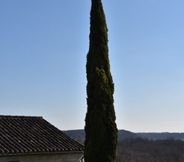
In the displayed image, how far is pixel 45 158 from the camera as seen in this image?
14961 mm

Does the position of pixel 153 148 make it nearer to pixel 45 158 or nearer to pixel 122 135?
pixel 122 135

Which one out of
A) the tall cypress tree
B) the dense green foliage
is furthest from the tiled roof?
the dense green foliage

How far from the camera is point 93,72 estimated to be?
1291cm

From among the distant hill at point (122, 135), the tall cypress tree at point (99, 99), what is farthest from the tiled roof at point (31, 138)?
the distant hill at point (122, 135)

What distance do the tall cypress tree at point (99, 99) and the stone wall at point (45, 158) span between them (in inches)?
121

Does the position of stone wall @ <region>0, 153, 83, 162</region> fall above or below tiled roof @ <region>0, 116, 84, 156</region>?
below

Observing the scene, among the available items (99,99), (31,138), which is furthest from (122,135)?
(99,99)

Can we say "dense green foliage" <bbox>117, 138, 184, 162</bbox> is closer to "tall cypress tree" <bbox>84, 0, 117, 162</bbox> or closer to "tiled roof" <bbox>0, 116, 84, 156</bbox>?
"tiled roof" <bbox>0, 116, 84, 156</bbox>

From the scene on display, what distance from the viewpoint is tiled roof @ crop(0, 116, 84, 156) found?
14.4 meters

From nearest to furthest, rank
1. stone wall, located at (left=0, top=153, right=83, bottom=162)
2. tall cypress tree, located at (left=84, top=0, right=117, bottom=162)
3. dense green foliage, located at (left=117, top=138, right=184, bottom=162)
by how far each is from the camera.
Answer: tall cypress tree, located at (left=84, top=0, right=117, bottom=162), stone wall, located at (left=0, top=153, right=83, bottom=162), dense green foliage, located at (left=117, top=138, right=184, bottom=162)

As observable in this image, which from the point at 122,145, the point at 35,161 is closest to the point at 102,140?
the point at 35,161

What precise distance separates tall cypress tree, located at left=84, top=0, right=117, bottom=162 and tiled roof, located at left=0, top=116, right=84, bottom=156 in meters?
3.11

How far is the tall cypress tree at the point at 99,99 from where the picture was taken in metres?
12.1

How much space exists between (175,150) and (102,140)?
62.0 m
